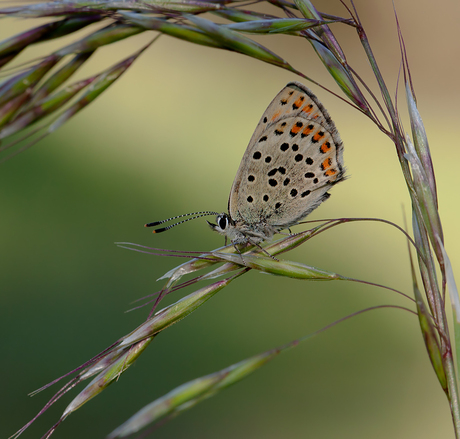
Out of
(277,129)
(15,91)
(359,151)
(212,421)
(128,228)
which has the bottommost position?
(212,421)

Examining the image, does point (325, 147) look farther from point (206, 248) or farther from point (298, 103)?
point (206, 248)

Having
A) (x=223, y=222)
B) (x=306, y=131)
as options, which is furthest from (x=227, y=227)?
(x=306, y=131)

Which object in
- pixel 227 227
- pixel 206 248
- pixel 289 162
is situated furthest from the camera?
pixel 206 248

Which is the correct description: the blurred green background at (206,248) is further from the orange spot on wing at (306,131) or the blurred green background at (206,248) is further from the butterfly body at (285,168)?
the orange spot on wing at (306,131)

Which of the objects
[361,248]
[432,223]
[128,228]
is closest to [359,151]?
[361,248]

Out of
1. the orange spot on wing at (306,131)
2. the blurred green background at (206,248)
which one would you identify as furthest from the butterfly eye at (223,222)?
the blurred green background at (206,248)

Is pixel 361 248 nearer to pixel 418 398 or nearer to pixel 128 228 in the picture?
pixel 418 398

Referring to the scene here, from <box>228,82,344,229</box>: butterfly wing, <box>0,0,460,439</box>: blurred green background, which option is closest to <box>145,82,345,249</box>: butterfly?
<box>228,82,344,229</box>: butterfly wing
